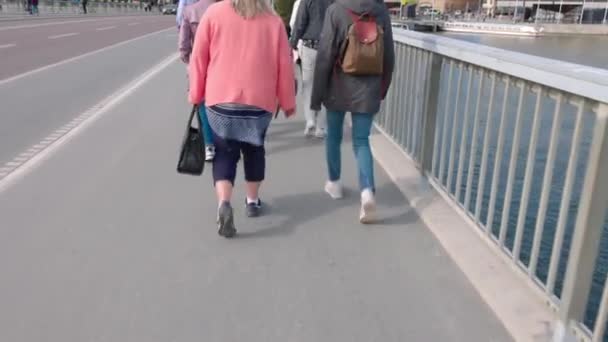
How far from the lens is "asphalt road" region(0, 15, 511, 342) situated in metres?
2.81

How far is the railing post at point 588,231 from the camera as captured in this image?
2396 millimetres

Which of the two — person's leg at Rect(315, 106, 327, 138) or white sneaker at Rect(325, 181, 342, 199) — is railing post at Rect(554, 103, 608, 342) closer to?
white sneaker at Rect(325, 181, 342, 199)

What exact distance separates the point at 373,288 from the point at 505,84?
1.43m

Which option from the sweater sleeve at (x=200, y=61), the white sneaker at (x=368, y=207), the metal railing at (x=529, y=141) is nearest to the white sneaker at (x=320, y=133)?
the metal railing at (x=529, y=141)

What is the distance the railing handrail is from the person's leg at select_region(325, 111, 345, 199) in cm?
93

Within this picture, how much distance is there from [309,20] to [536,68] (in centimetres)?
343

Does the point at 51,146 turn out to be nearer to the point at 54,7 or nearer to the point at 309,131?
the point at 309,131

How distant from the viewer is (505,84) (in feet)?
11.2

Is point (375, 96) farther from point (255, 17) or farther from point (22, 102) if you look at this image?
point (22, 102)

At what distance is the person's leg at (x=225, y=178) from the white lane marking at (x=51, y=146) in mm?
2011

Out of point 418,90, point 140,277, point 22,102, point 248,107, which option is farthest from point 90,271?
point 22,102

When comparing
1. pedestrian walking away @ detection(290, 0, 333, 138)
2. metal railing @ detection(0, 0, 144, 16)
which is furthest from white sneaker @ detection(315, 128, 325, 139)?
metal railing @ detection(0, 0, 144, 16)

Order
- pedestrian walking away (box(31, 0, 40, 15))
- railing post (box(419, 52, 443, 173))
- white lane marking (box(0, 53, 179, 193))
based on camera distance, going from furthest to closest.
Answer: pedestrian walking away (box(31, 0, 40, 15)) < white lane marking (box(0, 53, 179, 193)) < railing post (box(419, 52, 443, 173))

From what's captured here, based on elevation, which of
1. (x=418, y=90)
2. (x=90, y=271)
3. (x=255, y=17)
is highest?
(x=255, y=17)
